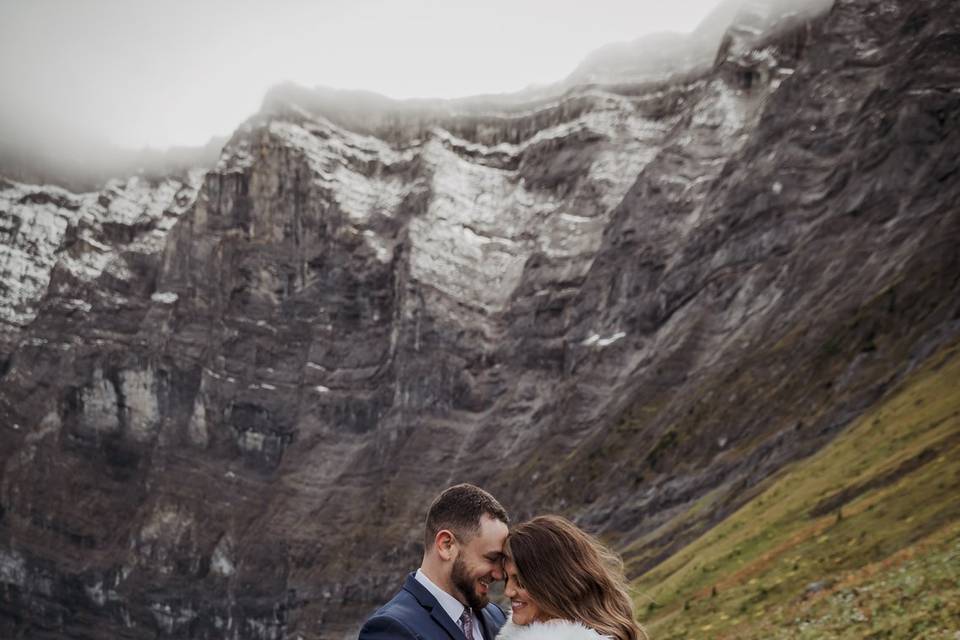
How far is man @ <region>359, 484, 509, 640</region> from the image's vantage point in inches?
357

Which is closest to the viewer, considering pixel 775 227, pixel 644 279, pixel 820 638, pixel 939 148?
pixel 820 638

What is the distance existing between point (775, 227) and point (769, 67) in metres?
54.3

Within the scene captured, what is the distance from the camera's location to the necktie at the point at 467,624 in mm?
9203

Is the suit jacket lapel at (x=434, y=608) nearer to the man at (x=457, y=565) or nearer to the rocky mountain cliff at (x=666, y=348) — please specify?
the man at (x=457, y=565)

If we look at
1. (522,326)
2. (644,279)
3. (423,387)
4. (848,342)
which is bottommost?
(423,387)

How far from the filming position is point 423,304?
196000 mm

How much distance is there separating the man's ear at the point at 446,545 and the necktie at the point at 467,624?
0.56 metres

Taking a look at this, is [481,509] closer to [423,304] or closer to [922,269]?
[922,269]

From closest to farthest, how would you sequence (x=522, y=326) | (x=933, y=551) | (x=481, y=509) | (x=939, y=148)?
(x=481, y=509)
(x=933, y=551)
(x=939, y=148)
(x=522, y=326)

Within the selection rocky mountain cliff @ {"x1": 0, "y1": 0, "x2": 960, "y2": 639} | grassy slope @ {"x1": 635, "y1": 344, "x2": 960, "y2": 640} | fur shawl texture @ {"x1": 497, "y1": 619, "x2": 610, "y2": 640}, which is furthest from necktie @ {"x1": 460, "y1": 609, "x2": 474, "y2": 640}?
A: rocky mountain cliff @ {"x1": 0, "y1": 0, "x2": 960, "y2": 639}

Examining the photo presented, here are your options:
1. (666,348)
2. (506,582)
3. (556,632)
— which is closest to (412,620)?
(506,582)

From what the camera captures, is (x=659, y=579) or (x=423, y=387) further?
(x=423, y=387)

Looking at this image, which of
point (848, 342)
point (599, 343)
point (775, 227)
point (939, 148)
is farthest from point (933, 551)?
point (599, 343)

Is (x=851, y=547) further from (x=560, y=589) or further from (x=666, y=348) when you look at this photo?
(x=666, y=348)
